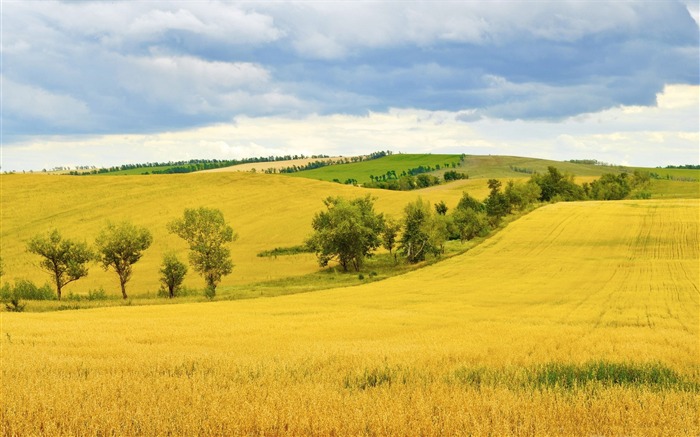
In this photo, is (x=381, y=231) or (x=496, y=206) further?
(x=496, y=206)

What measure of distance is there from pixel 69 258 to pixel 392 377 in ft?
166

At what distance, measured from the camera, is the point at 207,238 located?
175ft

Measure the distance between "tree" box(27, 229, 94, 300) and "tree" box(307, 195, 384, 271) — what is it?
27739 mm

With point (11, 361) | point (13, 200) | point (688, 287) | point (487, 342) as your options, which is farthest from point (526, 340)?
point (13, 200)

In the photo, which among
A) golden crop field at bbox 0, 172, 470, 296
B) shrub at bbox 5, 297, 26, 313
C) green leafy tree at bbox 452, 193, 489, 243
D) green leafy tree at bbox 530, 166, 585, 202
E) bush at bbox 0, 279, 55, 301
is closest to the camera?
shrub at bbox 5, 297, 26, 313

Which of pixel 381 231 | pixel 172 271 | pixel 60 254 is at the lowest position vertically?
pixel 172 271

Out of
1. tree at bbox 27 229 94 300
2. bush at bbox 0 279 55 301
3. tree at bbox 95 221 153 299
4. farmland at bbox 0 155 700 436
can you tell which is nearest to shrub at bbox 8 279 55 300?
bush at bbox 0 279 55 301

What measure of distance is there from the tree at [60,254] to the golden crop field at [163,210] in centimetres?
628

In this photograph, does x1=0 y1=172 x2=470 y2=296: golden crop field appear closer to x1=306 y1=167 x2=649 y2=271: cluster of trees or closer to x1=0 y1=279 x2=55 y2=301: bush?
x1=306 y1=167 x2=649 y2=271: cluster of trees

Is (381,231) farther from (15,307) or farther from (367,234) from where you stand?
(15,307)

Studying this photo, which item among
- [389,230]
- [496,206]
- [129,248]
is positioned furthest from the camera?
[496,206]

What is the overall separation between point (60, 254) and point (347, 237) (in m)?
32.0

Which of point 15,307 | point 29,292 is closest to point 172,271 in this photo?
point 29,292

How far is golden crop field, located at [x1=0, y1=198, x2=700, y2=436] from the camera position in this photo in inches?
289
